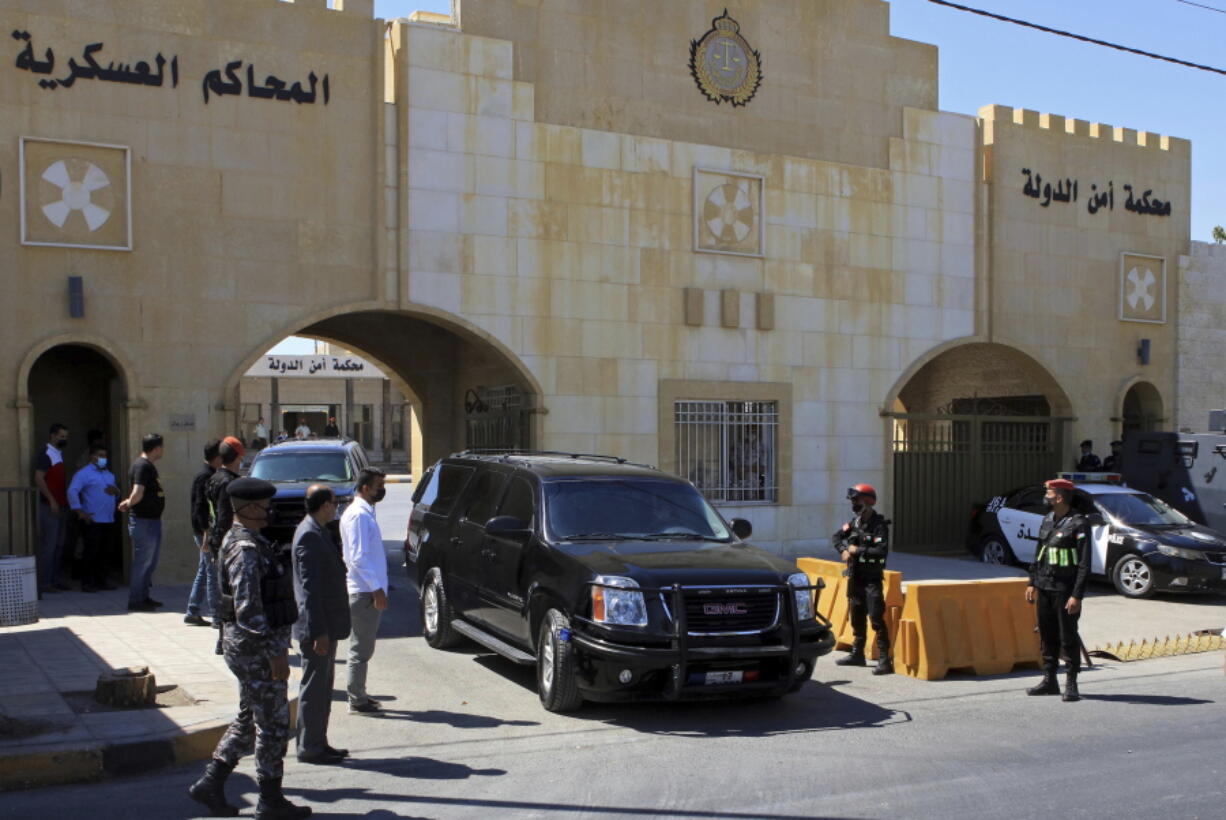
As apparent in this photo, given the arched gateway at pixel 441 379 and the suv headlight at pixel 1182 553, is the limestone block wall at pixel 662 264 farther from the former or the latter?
the suv headlight at pixel 1182 553

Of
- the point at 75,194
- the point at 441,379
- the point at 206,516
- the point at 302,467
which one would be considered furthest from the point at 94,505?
the point at 441,379

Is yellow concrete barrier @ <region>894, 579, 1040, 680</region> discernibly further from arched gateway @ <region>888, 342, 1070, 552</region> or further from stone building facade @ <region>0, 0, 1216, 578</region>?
arched gateway @ <region>888, 342, 1070, 552</region>

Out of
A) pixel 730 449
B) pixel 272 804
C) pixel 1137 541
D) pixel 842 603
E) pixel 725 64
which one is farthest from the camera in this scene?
pixel 730 449

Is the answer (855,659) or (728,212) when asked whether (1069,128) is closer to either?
(728,212)

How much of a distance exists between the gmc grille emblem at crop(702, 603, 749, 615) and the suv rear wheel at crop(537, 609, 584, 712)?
1003 mm

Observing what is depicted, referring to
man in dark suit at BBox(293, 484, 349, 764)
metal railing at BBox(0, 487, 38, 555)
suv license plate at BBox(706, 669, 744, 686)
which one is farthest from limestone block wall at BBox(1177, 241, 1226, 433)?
man in dark suit at BBox(293, 484, 349, 764)

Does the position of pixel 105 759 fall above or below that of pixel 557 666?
below

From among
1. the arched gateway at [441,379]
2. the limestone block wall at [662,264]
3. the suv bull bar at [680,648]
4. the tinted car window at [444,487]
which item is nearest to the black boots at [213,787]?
the suv bull bar at [680,648]

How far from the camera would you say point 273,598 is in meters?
6.22

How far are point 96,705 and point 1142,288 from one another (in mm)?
20921

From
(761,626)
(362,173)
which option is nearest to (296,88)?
(362,173)

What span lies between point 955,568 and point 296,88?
11.7 metres

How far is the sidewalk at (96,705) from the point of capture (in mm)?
6992

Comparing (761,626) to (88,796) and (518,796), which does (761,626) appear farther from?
(88,796)
